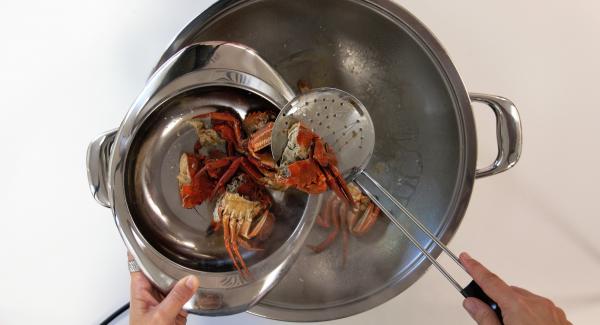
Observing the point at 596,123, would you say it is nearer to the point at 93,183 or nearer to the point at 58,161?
the point at 93,183

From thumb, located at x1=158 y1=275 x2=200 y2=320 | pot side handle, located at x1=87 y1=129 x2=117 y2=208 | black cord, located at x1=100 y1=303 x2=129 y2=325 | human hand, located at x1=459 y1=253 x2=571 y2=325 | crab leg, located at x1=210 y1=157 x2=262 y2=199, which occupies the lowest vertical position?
human hand, located at x1=459 y1=253 x2=571 y2=325

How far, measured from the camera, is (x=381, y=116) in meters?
0.72

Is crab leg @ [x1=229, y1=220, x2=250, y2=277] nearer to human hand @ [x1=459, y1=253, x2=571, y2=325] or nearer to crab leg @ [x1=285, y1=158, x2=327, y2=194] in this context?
crab leg @ [x1=285, y1=158, x2=327, y2=194]

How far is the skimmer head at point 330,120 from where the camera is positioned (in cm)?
56

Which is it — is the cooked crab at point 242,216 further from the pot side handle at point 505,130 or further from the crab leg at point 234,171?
the pot side handle at point 505,130

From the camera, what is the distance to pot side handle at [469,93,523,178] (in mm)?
611

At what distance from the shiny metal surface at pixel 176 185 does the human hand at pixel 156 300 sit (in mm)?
26

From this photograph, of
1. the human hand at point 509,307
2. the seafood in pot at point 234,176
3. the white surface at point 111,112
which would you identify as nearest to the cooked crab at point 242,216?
the seafood in pot at point 234,176

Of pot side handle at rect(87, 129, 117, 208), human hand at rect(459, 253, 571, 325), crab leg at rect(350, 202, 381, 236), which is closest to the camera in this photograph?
human hand at rect(459, 253, 571, 325)

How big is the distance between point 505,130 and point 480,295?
256 millimetres

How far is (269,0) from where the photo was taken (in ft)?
2.09

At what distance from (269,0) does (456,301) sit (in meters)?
0.66

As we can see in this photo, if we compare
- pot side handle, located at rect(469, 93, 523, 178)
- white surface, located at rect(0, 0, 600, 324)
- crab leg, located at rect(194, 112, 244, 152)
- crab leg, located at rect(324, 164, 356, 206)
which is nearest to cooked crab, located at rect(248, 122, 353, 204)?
crab leg, located at rect(324, 164, 356, 206)

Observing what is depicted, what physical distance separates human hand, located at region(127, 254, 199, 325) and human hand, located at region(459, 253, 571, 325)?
14.2 inches
